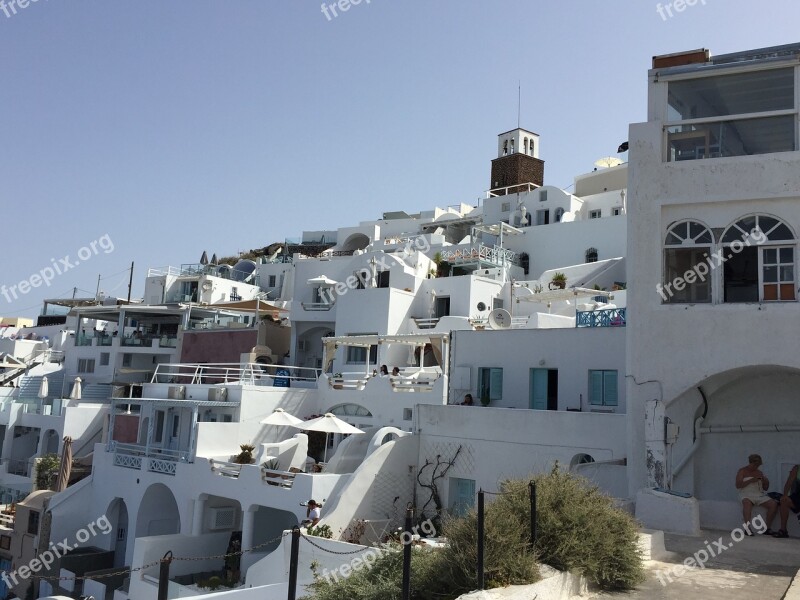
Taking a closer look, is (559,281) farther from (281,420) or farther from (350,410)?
(281,420)

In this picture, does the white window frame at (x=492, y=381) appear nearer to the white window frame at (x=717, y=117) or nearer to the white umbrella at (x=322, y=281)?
the white window frame at (x=717, y=117)

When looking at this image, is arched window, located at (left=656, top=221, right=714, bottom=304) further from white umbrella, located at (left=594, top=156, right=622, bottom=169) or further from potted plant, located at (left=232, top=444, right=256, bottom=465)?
white umbrella, located at (left=594, top=156, right=622, bottom=169)

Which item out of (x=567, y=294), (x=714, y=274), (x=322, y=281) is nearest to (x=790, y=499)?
(x=714, y=274)

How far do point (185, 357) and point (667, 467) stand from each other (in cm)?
3169

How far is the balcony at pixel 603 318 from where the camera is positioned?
70.2ft

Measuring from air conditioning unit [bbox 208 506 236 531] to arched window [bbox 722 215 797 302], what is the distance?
1737 centimetres

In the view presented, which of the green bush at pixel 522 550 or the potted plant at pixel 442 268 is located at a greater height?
the potted plant at pixel 442 268

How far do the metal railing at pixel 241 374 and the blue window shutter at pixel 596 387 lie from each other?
38.2 feet

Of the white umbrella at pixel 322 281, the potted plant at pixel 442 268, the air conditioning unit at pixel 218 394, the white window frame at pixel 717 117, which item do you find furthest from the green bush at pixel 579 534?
the potted plant at pixel 442 268

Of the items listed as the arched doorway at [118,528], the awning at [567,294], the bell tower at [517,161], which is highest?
the bell tower at [517,161]

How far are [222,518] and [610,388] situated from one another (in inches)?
521

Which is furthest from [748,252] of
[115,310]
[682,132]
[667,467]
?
[115,310]

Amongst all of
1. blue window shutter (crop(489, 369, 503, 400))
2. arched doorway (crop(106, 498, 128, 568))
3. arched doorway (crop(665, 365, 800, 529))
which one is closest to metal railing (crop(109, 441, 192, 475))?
arched doorway (crop(106, 498, 128, 568))

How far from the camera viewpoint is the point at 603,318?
72.1ft
